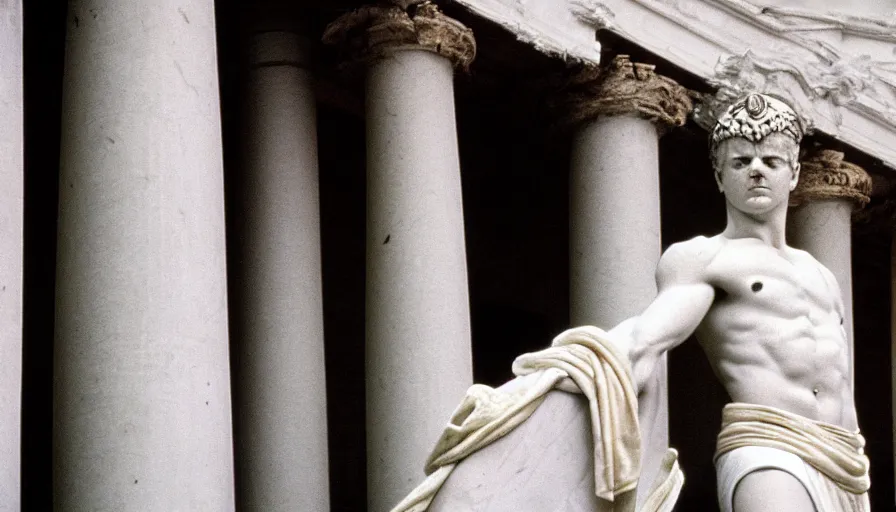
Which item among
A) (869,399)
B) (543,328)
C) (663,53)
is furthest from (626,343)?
(869,399)

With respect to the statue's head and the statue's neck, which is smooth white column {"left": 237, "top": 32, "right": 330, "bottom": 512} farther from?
the statue's head

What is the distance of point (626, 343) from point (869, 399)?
15502 mm

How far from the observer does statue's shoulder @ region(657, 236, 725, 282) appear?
11883mm

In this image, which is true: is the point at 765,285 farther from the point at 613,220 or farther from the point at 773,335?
the point at 613,220

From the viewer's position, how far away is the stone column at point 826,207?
20.8 m

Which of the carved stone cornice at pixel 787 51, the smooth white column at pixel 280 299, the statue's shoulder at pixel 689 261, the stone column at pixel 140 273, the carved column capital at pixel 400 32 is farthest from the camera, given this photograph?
the carved stone cornice at pixel 787 51

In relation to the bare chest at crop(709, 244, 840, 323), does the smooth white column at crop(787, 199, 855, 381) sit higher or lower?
higher

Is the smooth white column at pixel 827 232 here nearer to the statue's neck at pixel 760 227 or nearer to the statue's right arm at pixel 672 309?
the statue's neck at pixel 760 227

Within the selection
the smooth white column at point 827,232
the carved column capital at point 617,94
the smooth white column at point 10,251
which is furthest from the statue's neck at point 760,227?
the smooth white column at point 827,232

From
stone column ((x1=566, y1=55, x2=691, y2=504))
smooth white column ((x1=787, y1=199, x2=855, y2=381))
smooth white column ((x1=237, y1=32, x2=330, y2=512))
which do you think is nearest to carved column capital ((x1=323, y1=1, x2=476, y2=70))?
smooth white column ((x1=237, y1=32, x2=330, y2=512))

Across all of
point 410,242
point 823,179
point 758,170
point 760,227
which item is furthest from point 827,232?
point 758,170

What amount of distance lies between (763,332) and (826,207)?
9.31 meters

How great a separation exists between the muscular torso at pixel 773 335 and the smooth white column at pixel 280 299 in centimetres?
559

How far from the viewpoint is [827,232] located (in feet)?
68.1
